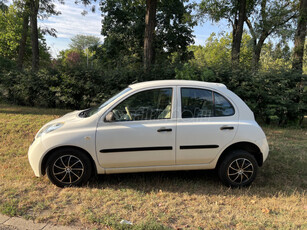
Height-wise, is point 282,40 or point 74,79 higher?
point 282,40

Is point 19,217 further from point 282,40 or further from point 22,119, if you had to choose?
point 282,40

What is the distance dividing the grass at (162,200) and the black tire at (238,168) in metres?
0.14

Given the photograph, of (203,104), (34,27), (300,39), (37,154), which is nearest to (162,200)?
(203,104)

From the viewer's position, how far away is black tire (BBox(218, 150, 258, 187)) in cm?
394

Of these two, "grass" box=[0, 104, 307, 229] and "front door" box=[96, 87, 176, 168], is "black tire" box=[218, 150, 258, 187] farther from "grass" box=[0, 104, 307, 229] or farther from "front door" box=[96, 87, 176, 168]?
"front door" box=[96, 87, 176, 168]

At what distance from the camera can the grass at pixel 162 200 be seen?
302cm

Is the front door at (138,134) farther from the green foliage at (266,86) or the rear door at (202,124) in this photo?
the green foliage at (266,86)

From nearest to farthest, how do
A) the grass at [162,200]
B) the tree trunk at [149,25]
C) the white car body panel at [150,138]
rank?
the grass at [162,200] < the white car body panel at [150,138] < the tree trunk at [149,25]

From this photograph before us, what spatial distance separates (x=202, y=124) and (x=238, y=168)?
3.22 ft

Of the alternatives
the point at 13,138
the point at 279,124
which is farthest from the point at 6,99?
the point at 279,124

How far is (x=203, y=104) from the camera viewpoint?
3979 mm

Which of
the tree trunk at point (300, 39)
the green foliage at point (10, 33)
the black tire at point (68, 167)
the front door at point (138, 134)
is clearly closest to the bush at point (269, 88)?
the tree trunk at point (300, 39)

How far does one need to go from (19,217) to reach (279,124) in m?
10.00

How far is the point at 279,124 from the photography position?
10109mm
